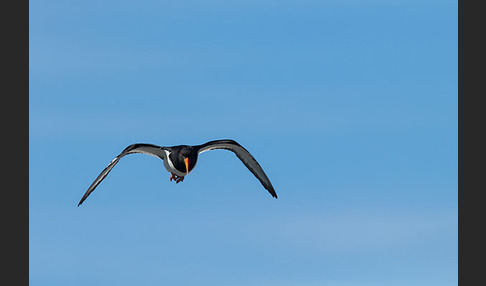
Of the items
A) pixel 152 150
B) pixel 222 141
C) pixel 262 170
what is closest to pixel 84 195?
pixel 152 150

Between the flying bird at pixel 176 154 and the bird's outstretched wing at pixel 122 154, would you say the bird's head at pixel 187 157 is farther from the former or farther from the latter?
the bird's outstretched wing at pixel 122 154

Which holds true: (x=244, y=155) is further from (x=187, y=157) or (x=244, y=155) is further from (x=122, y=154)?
(x=122, y=154)

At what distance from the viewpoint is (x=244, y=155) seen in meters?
29.3

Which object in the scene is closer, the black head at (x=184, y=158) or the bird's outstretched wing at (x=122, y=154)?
the black head at (x=184, y=158)

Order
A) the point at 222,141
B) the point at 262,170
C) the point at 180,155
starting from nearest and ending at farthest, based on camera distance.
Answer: the point at 180,155 → the point at 222,141 → the point at 262,170

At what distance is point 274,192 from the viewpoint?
30.0m

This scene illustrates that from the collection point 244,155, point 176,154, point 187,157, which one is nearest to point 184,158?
point 187,157

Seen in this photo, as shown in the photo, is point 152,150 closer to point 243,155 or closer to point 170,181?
point 170,181

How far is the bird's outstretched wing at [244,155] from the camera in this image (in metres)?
27.8

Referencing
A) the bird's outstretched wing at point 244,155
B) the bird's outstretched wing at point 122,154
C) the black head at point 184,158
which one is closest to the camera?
the black head at point 184,158

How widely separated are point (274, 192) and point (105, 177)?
24.2ft

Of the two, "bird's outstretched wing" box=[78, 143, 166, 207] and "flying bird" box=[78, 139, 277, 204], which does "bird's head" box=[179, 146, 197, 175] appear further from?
"bird's outstretched wing" box=[78, 143, 166, 207]

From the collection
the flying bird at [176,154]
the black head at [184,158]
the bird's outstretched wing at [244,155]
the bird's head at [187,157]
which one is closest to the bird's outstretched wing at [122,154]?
the flying bird at [176,154]

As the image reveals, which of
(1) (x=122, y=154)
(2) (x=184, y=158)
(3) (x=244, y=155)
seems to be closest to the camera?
(2) (x=184, y=158)
